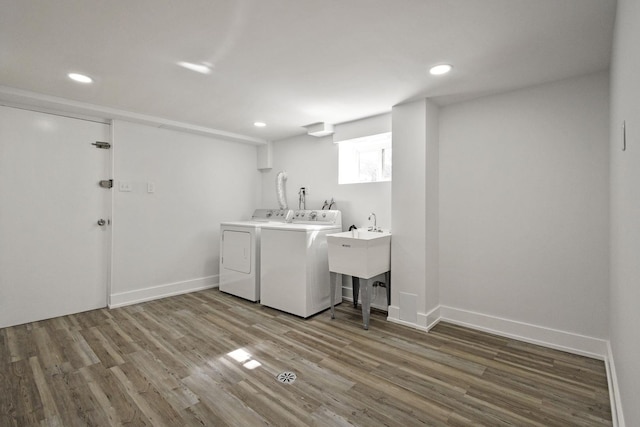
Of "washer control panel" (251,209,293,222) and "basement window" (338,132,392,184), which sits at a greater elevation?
"basement window" (338,132,392,184)

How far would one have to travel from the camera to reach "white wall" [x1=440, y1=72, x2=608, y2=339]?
217cm

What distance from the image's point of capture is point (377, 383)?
6.13ft

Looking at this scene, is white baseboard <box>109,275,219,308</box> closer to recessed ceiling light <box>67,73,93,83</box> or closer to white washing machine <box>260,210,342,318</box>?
white washing machine <box>260,210,342,318</box>

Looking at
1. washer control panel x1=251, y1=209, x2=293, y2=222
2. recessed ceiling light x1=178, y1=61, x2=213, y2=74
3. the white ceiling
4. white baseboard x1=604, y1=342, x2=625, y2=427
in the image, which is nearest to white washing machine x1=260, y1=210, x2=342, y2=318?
washer control panel x1=251, y1=209, x2=293, y2=222

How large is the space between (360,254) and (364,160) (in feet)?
4.82

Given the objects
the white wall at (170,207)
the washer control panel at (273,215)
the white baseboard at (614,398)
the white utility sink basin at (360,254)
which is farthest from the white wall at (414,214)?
the white wall at (170,207)

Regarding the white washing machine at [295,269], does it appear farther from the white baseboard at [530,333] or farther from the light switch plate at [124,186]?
the light switch plate at [124,186]

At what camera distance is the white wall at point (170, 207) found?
10.8 ft

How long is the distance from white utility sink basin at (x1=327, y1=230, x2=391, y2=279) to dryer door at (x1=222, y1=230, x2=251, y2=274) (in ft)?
3.72

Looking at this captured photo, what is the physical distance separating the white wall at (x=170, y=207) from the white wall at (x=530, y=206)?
3000mm

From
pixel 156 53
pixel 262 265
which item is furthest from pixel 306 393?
pixel 156 53

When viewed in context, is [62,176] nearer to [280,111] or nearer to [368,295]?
[280,111]

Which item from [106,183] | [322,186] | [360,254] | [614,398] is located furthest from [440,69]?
[106,183]

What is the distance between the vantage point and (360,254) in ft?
8.74
